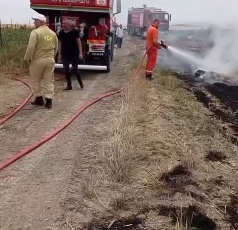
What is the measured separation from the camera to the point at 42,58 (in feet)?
25.6

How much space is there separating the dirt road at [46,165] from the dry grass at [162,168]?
28cm

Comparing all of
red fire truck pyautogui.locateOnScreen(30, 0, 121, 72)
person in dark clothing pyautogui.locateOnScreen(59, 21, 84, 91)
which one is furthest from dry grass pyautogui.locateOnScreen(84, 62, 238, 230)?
red fire truck pyautogui.locateOnScreen(30, 0, 121, 72)

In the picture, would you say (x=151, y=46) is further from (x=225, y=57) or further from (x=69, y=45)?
(x=225, y=57)

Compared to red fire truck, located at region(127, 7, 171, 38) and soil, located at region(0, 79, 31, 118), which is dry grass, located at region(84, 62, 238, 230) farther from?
red fire truck, located at region(127, 7, 171, 38)

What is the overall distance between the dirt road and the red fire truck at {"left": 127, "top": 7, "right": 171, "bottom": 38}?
27588mm

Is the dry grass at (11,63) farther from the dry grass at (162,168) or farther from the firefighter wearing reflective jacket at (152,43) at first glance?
the dry grass at (162,168)

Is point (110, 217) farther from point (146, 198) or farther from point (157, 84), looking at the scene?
point (157, 84)

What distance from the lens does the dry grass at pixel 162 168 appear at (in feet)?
14.3

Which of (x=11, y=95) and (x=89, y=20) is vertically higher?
(x=89, y=20)

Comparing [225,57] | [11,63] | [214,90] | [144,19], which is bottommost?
[214,90]

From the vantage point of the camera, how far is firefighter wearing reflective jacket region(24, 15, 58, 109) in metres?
7.63

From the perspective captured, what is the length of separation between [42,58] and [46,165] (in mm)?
3127

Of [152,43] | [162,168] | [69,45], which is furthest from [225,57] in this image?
[162,168]

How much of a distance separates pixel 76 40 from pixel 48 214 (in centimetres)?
607
